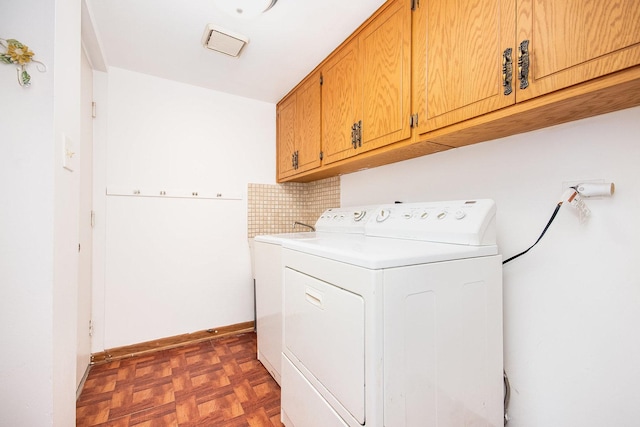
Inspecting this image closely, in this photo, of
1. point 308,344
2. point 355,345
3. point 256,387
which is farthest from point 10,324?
point 256,387

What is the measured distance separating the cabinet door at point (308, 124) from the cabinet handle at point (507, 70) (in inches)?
48.1

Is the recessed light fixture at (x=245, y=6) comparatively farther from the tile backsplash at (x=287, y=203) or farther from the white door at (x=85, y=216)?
the tile backsplash at (x=287, y=203)

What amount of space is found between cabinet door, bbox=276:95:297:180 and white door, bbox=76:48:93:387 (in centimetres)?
143

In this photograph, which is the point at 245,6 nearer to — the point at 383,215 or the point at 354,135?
the point at 354,135

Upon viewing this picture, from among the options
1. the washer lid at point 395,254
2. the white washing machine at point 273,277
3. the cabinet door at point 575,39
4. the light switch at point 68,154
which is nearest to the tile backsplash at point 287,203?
the white washing machine at point 273,277

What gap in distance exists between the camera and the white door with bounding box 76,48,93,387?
164cm

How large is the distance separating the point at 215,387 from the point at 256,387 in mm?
257

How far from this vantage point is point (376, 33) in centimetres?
144

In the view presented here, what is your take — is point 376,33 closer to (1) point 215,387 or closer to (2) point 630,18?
(2) point 630,18

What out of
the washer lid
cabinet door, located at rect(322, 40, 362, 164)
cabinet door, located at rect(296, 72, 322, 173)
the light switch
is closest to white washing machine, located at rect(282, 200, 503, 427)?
the washer lid

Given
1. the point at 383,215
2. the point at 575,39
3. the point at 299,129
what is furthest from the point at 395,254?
the point at 299,129

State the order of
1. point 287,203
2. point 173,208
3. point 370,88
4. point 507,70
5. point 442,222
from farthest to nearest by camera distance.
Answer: point 287,203
point 173,208
point 370,88
point 442,222
point 507,70

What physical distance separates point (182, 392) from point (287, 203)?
174 cm

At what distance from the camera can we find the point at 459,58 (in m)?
1.06
